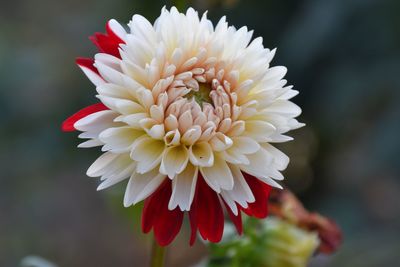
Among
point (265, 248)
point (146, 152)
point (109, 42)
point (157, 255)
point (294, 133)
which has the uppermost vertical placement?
point (109, 42)

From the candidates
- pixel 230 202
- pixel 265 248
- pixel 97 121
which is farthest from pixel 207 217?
pixel 265 248

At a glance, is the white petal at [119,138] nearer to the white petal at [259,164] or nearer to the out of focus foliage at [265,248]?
the white petal at [259,164]

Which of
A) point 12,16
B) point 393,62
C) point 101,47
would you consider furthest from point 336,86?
point 12,16

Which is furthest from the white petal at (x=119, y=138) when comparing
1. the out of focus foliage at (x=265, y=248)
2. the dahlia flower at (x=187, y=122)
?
the out of focus foliage at (x=265, y=248)

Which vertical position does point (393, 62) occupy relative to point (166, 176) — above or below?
below

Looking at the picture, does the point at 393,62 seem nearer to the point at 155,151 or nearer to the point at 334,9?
the point at 334,9

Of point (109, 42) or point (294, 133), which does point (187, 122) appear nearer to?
point (109, 42)
